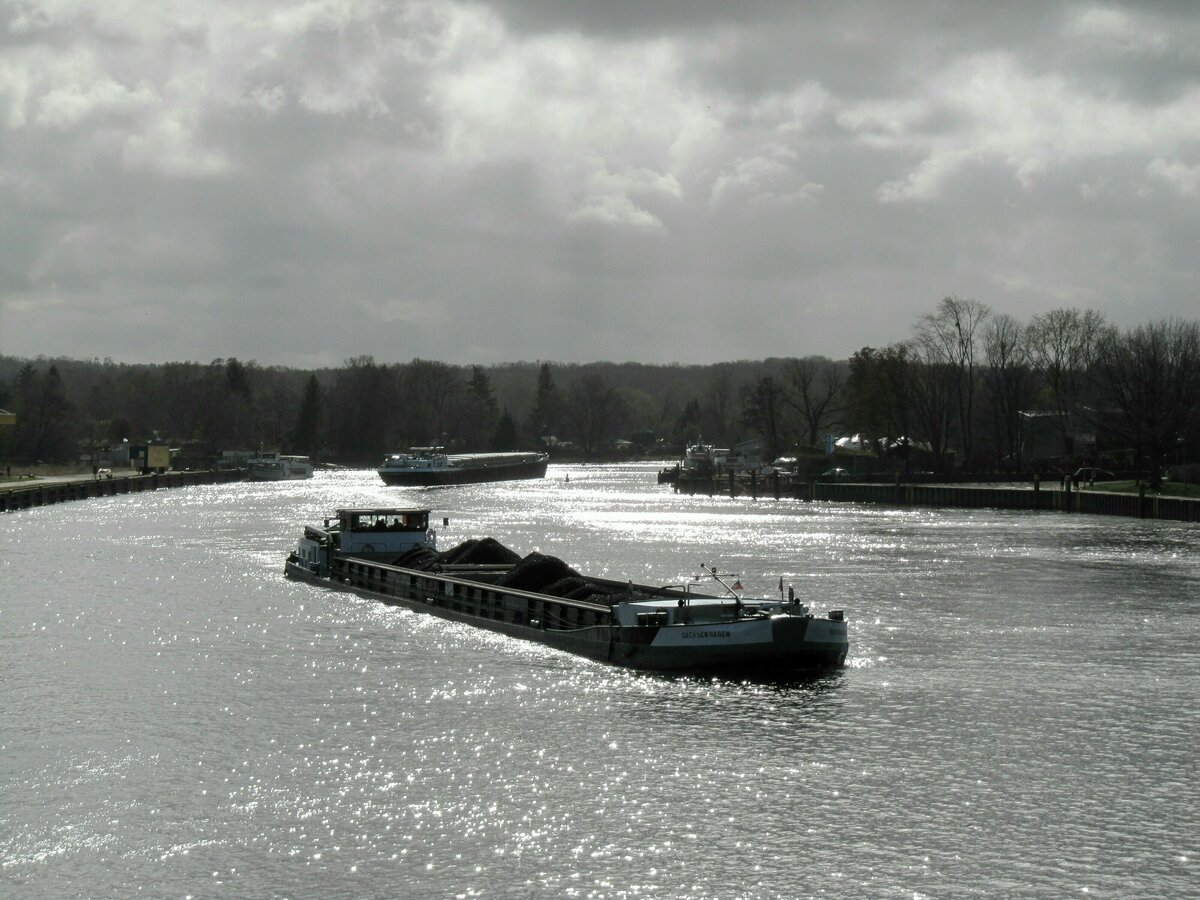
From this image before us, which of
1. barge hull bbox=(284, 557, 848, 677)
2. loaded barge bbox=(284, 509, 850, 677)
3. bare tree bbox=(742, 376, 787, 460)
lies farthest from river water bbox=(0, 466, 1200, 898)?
bare tree bbox=(742, 376, 787, 460)

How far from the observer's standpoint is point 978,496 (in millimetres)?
116125

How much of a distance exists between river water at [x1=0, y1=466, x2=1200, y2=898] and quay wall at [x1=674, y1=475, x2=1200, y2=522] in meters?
44.2

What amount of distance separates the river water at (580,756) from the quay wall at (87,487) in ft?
227

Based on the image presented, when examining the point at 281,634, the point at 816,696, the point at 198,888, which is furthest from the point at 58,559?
the point at 198,888

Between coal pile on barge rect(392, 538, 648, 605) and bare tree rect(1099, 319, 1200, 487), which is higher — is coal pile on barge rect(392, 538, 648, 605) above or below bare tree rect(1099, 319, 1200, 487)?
below

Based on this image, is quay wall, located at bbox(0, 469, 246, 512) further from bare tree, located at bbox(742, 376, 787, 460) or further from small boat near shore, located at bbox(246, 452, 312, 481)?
bare tree, located at bbox(742, 376, 787, 460)

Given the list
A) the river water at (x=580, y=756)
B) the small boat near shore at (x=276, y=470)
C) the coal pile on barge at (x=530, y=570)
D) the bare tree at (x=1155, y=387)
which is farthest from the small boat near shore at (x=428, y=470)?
the river water at (x=580, y=756)

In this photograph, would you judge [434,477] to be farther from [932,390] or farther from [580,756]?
[580,756]

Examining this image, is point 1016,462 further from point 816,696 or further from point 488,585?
point 816,696

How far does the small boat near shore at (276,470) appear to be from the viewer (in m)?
191

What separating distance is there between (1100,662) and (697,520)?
2660 inches

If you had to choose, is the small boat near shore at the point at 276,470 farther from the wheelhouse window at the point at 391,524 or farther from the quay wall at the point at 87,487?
the wheelhouse window at the point at 391,524

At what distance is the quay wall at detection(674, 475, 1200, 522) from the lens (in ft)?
313

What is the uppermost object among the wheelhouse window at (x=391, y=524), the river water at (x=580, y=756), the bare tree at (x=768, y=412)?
the bare tree at (x=768, y=412)
